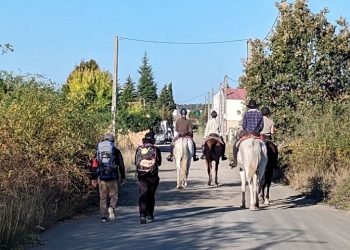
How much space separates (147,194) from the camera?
14047mm

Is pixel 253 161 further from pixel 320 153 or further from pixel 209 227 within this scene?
pixel 320 153

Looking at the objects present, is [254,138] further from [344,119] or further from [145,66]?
[145,66]

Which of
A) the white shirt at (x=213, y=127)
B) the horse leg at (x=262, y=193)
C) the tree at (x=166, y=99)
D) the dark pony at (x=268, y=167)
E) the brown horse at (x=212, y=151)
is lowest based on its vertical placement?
the horse leg at (x=262, y=193)

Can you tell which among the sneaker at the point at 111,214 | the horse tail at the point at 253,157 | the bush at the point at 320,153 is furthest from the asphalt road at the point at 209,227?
the bush at the point at 320,153

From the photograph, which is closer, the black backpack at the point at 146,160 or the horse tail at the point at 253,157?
the black backpack at the point at 146,160

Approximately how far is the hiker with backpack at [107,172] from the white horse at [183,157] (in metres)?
6.58

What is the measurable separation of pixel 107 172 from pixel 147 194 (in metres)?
0.91

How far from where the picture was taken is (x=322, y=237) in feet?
40.3

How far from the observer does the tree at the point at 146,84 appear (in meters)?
112

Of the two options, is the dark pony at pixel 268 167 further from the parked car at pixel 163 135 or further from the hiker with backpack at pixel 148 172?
the parked car at pixel 163 135

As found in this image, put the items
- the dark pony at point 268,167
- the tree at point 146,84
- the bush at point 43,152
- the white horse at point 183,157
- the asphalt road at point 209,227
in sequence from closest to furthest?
the asphalt road at point 209,227 → the bush at point 43,152 → the dark pony at point 268,167 → the white horse at point 183,157 → the tree at point 146,84

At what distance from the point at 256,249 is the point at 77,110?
680 centimetres

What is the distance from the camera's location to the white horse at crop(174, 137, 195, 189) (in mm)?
20797

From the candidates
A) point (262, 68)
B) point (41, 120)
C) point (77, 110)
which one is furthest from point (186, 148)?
point (262, 68)
